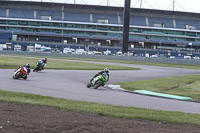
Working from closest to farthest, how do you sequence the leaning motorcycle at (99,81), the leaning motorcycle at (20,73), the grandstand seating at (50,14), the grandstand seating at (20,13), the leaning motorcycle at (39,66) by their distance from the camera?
the leaning motorcycle at (99,81) < the leaning motorcycle at (20,73) < the leaning motorcycle at (39,66) < the grandstand seating at (20,13) < the grandstand seating at (50,14)

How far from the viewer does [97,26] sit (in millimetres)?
105062

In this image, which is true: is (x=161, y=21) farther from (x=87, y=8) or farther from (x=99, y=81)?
(x=99, y=81)

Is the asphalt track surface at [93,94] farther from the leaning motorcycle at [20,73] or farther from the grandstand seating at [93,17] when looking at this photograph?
the grandstand seating at [93,17]

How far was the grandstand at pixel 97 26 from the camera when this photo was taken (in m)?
104

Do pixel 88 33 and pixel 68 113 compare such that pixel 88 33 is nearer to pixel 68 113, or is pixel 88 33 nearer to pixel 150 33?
pixel 150 33

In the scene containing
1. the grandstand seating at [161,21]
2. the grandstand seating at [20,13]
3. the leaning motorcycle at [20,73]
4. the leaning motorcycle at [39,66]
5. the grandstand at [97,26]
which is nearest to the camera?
the leaning motorcycle at [20,73]

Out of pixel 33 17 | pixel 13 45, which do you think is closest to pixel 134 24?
pixel 33 17

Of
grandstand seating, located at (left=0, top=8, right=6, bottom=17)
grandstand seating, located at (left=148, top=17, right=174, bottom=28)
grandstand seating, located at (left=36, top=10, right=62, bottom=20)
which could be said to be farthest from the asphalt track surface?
grandstand seating, located at (left=148, top=17, right=174, bottom=28)

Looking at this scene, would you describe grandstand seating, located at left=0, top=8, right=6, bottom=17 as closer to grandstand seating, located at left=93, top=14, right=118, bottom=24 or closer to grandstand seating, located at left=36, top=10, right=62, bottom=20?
grandstand seating, located at left=36, top=10, right=62, bottom=20

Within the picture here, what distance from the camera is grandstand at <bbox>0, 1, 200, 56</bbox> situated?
340 ft

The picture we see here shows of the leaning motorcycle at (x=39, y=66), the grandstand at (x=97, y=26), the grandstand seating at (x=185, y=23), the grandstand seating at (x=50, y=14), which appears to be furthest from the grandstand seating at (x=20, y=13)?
the leaning motorcycle at (x=39, y=66)

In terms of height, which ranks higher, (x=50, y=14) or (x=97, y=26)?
(x=50, y=14)

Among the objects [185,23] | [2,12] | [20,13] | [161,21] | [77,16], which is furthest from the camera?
[185,23]

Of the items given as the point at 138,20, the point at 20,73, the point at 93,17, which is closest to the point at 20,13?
the point at 93,17
